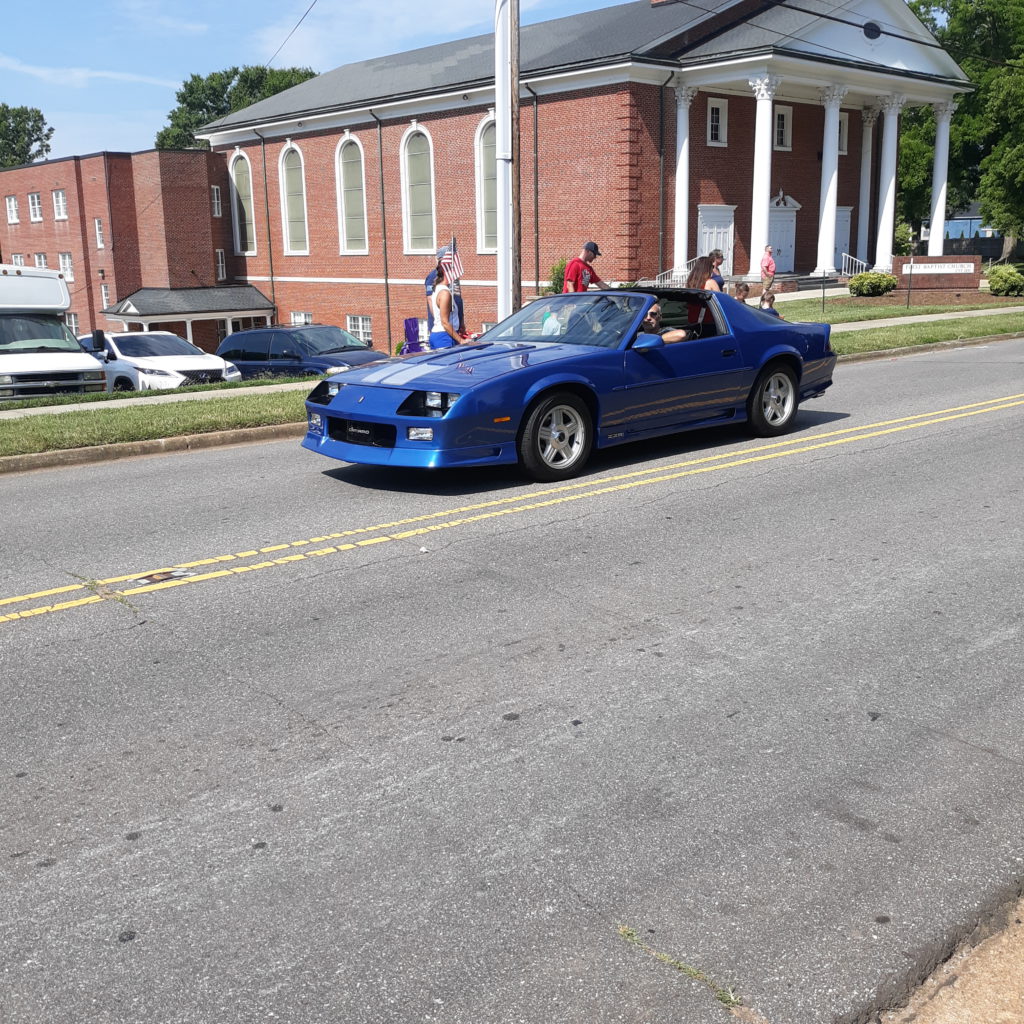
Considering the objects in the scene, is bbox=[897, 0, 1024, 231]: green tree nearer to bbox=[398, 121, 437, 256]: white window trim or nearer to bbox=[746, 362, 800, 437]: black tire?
bbox=[398, 121, 437, 256]: white window trim

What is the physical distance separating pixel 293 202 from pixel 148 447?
138 feet

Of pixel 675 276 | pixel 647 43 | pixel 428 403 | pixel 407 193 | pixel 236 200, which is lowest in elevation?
pixel 428 403

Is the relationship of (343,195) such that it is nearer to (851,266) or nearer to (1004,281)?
(851,266)

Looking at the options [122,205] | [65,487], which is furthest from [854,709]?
[122,205]

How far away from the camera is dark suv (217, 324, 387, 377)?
766 inches

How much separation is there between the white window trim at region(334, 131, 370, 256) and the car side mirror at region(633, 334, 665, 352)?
38864mm

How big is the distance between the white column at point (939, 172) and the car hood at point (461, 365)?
3721cm

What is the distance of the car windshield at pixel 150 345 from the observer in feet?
66.2

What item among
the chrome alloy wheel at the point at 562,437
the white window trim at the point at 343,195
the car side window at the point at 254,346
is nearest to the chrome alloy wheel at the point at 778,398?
the chrome alloy wheel at the point at 562,437

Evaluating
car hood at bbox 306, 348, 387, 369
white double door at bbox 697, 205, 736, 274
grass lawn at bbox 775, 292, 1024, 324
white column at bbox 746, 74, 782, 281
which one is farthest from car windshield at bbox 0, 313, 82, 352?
white double door at bbox 697, 205, 736, 274

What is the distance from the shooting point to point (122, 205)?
174 ft

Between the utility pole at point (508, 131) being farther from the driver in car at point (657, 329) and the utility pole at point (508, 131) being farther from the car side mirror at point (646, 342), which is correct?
the car side mirror at point (646, 342)

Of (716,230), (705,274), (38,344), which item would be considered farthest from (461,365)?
(716,230)

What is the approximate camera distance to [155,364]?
19.2 meters
